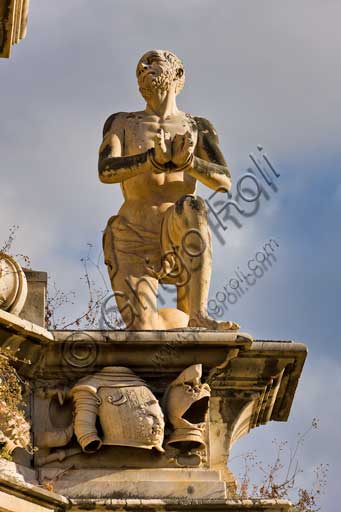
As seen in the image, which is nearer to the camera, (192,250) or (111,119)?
(192,250)

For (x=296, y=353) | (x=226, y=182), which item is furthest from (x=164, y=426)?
(x=226, y=182)

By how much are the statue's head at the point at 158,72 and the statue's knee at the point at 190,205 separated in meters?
1.19

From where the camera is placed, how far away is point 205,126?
15.7 meters

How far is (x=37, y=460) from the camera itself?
13.9 m

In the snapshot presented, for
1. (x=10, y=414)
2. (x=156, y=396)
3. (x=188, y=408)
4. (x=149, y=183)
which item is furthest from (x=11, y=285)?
(x=149, y=183)

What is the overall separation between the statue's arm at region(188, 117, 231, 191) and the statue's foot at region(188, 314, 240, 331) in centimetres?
124

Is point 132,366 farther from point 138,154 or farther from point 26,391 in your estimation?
point 138,154

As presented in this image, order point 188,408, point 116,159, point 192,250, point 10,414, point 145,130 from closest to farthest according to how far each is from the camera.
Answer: point 10,414 < point 188,408 < point 192,250 < point 116,159 < point 145,130

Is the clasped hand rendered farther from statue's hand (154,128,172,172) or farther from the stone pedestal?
the stone pedestal

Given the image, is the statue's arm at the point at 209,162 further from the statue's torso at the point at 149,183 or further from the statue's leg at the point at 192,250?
the statue's leg at the point at 192,250

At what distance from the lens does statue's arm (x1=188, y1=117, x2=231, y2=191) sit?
49.6 feet

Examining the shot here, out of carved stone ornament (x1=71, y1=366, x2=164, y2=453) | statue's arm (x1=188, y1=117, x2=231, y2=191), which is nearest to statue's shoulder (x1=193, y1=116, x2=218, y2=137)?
statue's arm (x1=188, y1=117, x2=231, y2=191)

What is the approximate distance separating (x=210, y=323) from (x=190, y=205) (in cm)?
103

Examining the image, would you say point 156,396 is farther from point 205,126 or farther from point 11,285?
point 205,126
